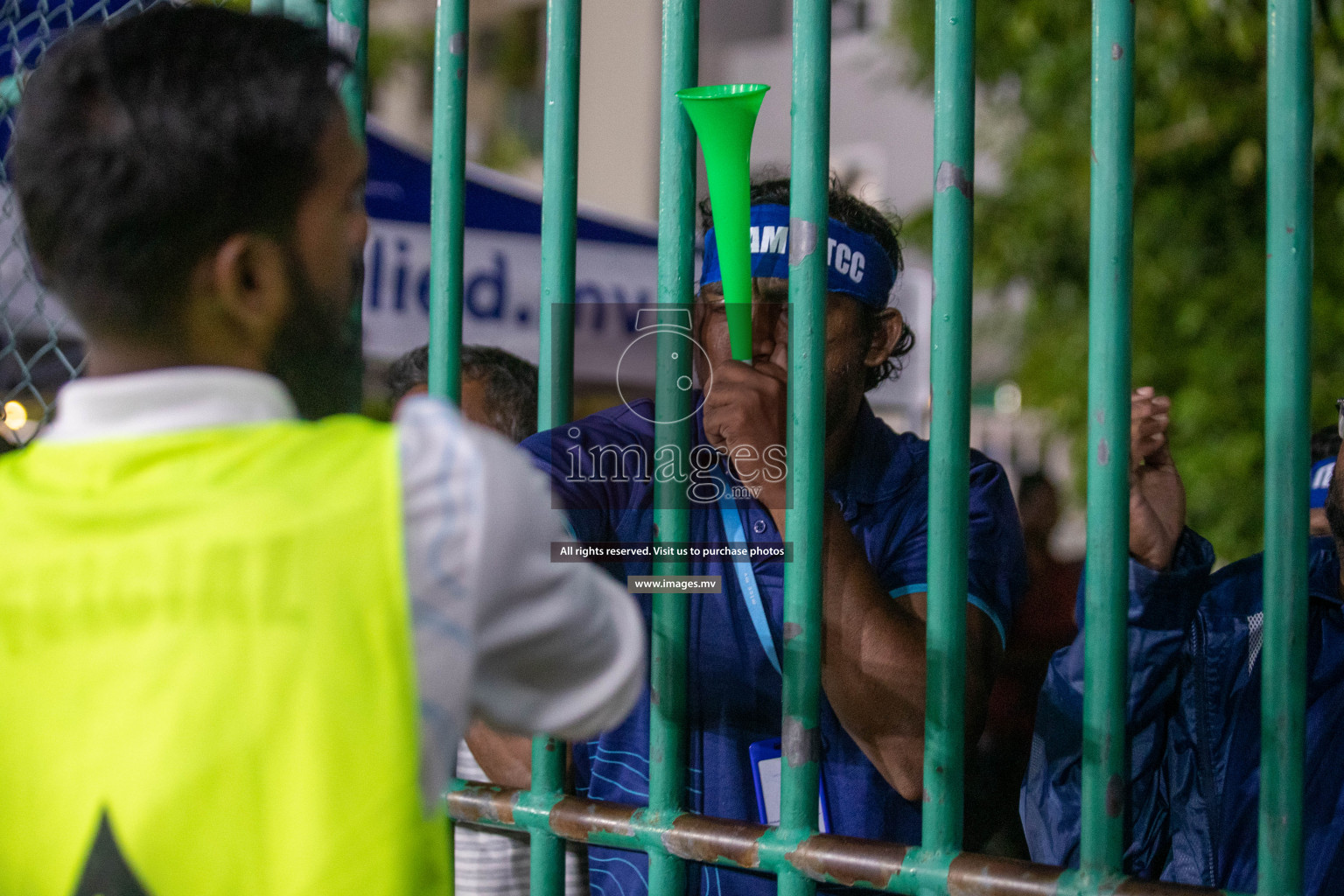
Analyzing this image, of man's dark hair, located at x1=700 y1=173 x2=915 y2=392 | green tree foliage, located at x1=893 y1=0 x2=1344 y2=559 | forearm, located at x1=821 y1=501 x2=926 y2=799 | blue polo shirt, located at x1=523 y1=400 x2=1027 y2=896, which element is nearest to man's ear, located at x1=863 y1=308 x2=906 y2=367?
man's dark hair, located at x1=700 y1=173 x2=915 y2=392

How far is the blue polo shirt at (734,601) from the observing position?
1568 millimetres

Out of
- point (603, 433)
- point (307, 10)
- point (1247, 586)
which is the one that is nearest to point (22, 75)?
point (307, 10)

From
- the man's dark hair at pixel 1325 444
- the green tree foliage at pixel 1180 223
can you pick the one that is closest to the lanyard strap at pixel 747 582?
the man's dark hair at pixel 1325 444

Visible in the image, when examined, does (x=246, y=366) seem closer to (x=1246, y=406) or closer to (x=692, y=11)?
(x=692, y=11)

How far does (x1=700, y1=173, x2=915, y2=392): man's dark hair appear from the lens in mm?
1711

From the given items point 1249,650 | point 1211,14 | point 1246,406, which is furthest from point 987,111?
point 1249,650

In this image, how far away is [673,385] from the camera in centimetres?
145

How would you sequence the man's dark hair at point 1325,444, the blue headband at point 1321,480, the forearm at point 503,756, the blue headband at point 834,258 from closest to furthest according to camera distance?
the blue headband at point 834,258 < the forearm at point 503,756 < the blue headband at point 1321,480 < the man's dark hair at point 1325,444

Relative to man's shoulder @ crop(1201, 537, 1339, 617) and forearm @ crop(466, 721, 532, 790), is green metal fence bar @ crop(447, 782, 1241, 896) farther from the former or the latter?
man's shoulder @ crop(1201, 537, 1339, 617)

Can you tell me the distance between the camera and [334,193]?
0.94 m

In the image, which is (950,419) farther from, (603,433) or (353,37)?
(353,37)

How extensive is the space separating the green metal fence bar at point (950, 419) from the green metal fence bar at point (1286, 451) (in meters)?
0.27

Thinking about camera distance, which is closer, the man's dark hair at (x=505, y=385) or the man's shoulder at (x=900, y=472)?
the man's shoulder at (x=900, y=472)

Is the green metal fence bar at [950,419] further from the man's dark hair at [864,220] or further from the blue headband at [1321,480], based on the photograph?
the blue headband at [1321,480]
